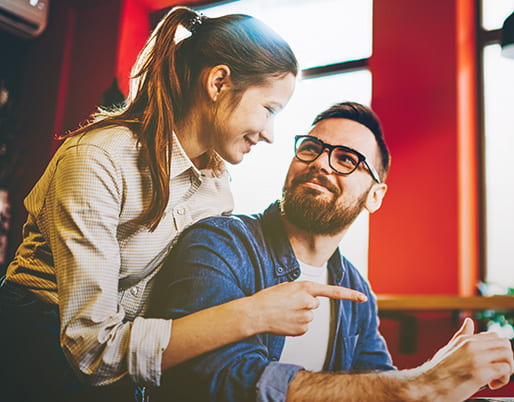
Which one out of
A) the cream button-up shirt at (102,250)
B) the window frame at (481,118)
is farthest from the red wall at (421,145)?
the cream button-up shirt at (102,250)

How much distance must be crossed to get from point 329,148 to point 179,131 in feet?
0.98

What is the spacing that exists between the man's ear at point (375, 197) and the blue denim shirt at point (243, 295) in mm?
121

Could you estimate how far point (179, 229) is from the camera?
910 mm

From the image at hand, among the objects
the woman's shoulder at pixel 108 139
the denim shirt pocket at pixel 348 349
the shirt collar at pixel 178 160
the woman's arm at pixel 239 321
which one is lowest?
the denim shirt pocket at pixel 348 349

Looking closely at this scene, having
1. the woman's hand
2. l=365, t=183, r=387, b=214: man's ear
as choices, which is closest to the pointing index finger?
the woman's hand

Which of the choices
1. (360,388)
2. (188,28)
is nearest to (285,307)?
(360,388)

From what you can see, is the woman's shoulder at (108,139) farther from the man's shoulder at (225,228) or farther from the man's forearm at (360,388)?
the man's forearm at (360,388)

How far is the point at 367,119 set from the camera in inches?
39.3

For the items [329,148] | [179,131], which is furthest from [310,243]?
[179,131]

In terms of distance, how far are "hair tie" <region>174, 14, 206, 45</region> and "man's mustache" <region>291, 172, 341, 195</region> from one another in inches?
13.9

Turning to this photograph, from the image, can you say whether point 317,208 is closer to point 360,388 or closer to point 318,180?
point 318,180

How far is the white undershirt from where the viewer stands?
0.88m

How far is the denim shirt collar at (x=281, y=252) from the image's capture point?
3.06ft

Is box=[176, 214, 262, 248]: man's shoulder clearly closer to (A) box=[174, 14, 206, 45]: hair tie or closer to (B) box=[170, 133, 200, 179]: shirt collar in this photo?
(B) box=[170, 133, 200, 179]: shirt collar
